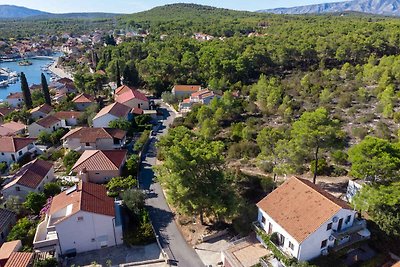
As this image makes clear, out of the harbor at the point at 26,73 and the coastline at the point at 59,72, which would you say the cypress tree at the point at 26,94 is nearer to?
the harbor at the point at 26,73

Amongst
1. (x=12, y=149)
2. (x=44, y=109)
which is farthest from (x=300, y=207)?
(x=44, y=109)

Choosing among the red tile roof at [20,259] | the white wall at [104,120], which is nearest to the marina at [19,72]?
the white wall at [104,120]

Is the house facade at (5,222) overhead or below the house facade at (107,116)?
below

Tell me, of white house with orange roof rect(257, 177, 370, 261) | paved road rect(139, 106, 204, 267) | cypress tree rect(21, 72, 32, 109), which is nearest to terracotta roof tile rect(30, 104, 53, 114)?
cypress tree rect(21, 72, 32, 109)

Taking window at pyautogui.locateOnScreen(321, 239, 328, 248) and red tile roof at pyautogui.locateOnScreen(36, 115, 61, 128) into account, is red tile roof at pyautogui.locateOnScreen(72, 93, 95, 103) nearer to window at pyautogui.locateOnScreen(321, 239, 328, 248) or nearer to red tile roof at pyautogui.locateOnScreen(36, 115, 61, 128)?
red tile roof at pyautogui.locateOnScreen(36, 115, 61, 128)

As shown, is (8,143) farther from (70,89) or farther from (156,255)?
(70,89)

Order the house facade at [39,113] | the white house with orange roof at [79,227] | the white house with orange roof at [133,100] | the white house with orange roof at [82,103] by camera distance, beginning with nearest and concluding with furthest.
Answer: the white house with orange roof at [79,227] < the house facade at [39,113] < the white house with orange roof at [133,100] < the white house with orange roof at [82,103]

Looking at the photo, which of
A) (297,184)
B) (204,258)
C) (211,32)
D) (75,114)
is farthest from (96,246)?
(211,32)
